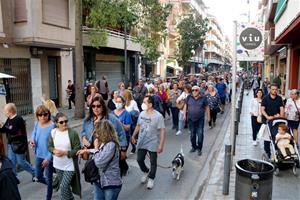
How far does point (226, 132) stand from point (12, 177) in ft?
31.5

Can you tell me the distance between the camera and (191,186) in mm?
6266

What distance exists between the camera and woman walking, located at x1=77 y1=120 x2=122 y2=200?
3770 mm

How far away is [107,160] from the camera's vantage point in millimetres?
3766

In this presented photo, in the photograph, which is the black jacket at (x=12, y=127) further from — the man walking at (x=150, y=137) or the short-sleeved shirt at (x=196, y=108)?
the short-sleeved shirt at (x=196, y=108)

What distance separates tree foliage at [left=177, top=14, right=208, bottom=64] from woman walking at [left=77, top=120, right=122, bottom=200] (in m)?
34.9

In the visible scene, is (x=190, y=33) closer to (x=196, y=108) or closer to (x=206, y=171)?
(x=196, y=108)

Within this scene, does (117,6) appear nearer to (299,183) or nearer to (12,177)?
(299,183)

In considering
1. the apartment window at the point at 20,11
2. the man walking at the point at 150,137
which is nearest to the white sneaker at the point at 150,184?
the man walking at the point at 150,137

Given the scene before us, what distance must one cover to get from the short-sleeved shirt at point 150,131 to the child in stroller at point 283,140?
2507 mm

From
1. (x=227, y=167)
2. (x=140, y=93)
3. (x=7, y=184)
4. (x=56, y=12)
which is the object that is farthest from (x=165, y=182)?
(x=56, y=12)

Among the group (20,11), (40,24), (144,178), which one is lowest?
(144,178)

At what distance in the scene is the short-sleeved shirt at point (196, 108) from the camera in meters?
8.16

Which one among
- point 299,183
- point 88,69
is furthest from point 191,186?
point 88,69

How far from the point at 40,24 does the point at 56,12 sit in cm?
200
